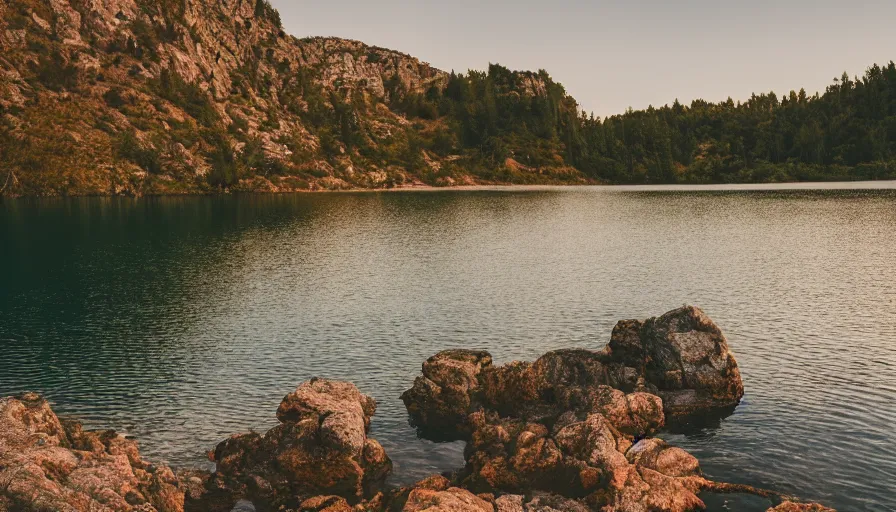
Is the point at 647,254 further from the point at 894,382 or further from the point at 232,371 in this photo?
the point at 232,371

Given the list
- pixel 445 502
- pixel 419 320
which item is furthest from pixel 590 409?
pixel 419 320

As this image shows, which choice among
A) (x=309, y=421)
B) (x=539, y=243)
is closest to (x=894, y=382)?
(x=309, y=421)

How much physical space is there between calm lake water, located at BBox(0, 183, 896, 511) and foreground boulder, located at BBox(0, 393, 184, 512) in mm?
4628

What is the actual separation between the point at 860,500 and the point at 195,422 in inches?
1465

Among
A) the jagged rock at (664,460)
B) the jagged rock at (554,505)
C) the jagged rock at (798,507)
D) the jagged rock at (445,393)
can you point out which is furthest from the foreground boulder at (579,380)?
the jagged rock at (798,507)

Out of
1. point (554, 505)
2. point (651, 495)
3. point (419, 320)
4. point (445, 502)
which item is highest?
point (445, 502)

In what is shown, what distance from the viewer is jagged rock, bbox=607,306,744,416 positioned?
45.8 m

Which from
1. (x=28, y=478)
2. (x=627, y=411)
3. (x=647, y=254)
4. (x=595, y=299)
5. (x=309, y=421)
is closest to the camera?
(x=28, y=478)

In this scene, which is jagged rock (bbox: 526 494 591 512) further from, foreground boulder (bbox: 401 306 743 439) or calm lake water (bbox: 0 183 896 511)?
foreground boulder (bbox: 401 306 743 439)

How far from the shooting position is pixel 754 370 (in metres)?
52.5

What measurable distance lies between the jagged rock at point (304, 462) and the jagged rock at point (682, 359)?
2116 centimetres

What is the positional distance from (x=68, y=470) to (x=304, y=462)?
421 inches

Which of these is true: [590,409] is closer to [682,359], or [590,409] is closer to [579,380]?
[579,380]

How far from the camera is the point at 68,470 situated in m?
29.0
